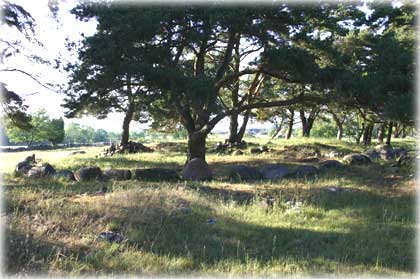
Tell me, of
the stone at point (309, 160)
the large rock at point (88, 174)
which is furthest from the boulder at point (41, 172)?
the stone at point (309, 160)

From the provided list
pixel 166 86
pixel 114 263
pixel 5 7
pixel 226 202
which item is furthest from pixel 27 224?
pixel 5 7

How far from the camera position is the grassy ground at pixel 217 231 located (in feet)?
16.7

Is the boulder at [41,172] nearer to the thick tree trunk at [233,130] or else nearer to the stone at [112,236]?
the stone at [112,236]

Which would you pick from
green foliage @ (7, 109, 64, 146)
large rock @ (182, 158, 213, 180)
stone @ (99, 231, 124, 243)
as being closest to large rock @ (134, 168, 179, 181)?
large rock @ (182, 158, 213, 180)

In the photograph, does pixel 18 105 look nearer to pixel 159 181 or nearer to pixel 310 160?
pixel 159 181

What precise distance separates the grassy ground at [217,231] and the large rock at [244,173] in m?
2.79

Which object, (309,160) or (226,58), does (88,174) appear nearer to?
(226,58)

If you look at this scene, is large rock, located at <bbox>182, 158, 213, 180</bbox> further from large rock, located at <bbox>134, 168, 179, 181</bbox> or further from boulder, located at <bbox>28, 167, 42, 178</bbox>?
boulder, located at <bbox>28, 167, 42, 178</bbox>

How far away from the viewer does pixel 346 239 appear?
653 centimetres

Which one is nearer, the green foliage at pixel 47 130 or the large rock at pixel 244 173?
the large rock at pixel 244 173

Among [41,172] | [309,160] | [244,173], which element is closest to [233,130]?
[309,160]

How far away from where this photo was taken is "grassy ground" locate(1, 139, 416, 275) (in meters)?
5.09

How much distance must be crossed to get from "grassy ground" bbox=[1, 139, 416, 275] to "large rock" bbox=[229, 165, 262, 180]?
2.79 m

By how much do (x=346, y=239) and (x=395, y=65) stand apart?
24.5ft
